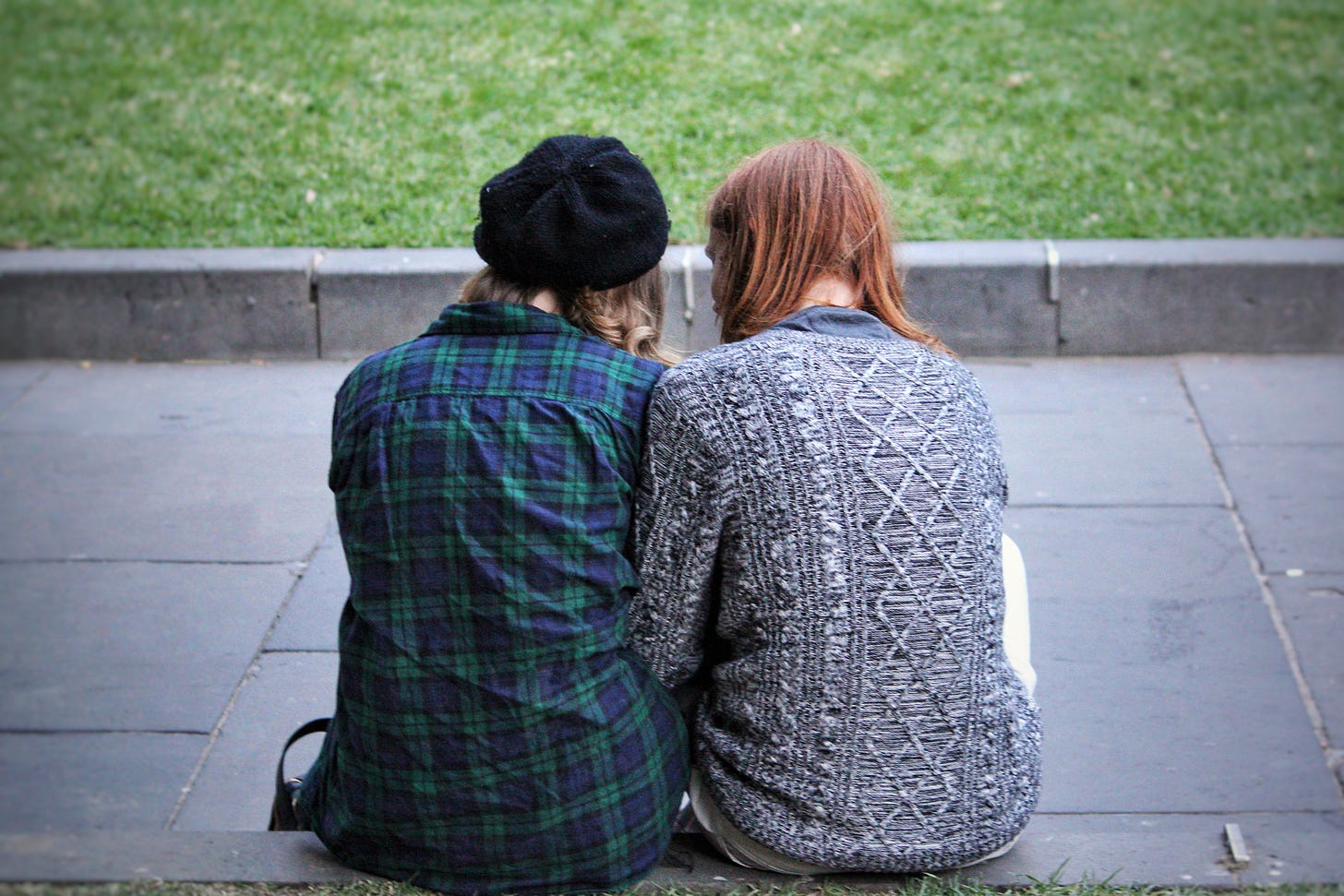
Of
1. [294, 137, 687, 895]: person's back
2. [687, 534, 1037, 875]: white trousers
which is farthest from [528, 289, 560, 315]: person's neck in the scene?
[687, 534, 1037, 875]: white trousers

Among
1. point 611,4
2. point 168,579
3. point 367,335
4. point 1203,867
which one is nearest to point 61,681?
point 168,579

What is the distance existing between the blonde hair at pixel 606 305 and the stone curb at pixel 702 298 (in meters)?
3.20

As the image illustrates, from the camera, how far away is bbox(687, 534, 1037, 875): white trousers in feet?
7.50

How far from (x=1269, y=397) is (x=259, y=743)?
152 inches

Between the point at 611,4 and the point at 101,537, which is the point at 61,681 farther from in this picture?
the point at 611,4

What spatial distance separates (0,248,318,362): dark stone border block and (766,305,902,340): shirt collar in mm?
3768

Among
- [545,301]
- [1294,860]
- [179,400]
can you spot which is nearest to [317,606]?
[179,400]

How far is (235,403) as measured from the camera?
5289 millimetres

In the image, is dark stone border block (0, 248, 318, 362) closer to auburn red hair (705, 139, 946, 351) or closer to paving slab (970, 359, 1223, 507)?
paving slab (970, 359, 1223, 507)

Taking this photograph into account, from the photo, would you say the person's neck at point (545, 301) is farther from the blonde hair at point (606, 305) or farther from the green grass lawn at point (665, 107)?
the green grass lawn at point (665, 107)

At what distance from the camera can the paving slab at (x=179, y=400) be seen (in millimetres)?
5109

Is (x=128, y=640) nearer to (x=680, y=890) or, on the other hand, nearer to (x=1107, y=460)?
(x=680, y=890)

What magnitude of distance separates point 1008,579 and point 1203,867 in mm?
594

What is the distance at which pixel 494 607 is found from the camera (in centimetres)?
206
